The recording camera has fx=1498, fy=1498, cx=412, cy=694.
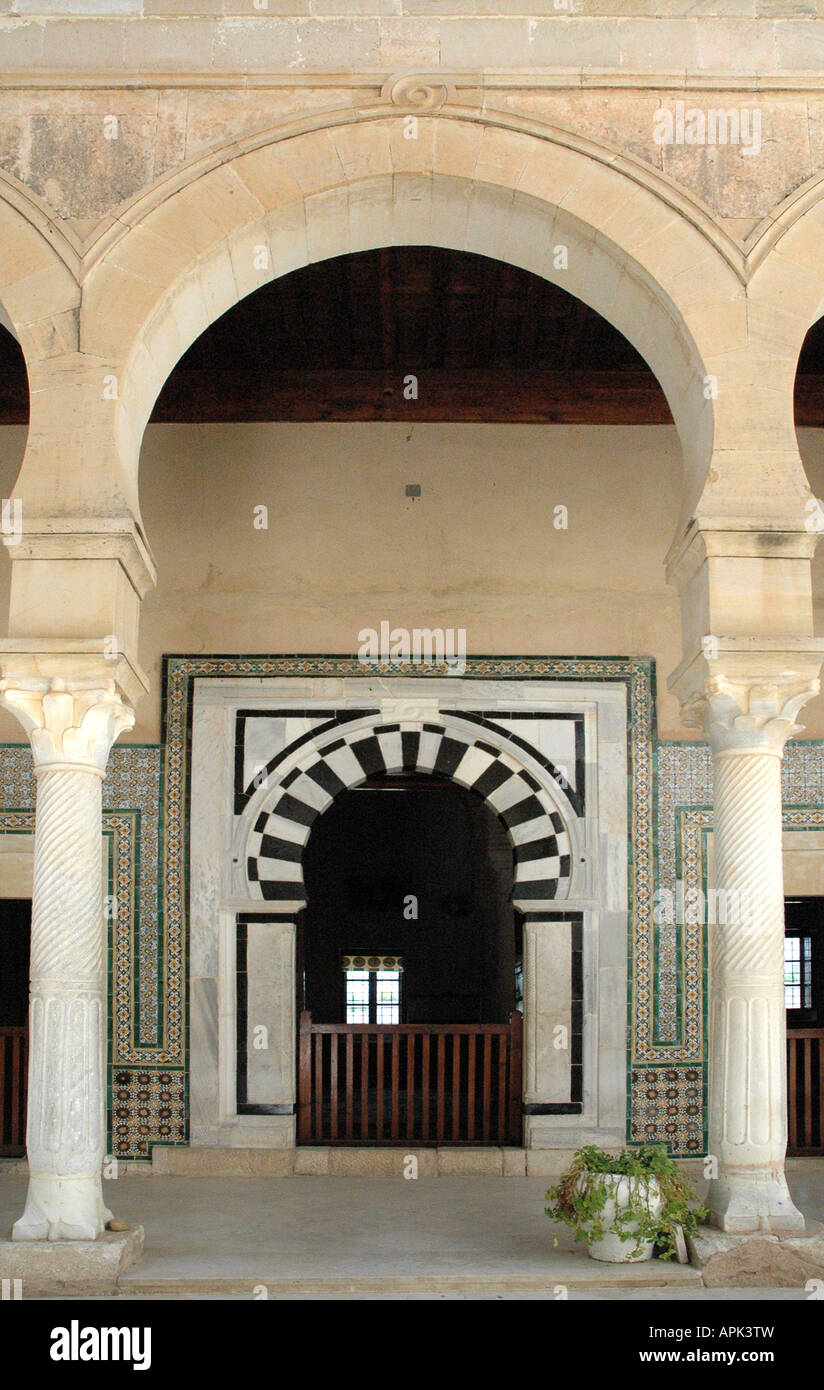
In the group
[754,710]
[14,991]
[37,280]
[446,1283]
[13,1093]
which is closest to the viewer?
[446,1283]

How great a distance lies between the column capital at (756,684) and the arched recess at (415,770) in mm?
2475

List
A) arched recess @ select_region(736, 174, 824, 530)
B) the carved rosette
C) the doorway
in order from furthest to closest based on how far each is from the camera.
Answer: the doorway, the carved rosette, arched recess @ select_region(736, 174, 824, 530)

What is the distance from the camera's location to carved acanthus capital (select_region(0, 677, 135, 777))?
5059 mm

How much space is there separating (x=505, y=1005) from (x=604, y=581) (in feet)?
17.9

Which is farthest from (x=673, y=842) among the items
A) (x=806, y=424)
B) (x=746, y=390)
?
(x=746, y=390)

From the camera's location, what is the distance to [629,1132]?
7.39m

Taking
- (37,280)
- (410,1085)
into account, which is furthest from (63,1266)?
(37,280)

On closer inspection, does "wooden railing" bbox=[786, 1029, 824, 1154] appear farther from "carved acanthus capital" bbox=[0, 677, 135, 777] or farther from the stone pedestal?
"carved acanthus capital" bbox=[0, 677, 135, 777]

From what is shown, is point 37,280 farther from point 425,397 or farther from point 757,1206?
point 757,1206

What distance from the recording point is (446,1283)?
191 inches

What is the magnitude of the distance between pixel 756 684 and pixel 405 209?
7.39ft

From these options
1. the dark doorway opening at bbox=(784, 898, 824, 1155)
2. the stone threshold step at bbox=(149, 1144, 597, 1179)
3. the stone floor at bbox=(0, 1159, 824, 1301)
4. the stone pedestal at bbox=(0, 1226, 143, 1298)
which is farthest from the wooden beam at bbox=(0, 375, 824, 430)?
the stone pedestal at bbox=(0, 1226, 143, 1298)

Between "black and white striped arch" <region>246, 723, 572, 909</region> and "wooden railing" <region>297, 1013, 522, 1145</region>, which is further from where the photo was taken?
"black and white striped arch" <region>246, 723, 572, 909</region>
